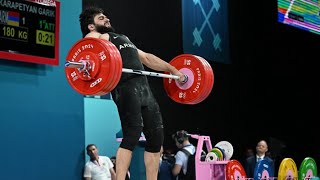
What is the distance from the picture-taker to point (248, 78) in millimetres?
9820

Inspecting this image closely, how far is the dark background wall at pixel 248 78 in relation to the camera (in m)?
7.79

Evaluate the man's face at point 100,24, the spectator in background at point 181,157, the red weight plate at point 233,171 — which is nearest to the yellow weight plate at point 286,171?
the red weight plate at point 233,171

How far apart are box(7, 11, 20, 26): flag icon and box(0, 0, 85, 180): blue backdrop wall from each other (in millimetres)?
346

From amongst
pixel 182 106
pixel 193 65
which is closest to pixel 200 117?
pixel 182 106

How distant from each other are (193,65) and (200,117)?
5.44 meters

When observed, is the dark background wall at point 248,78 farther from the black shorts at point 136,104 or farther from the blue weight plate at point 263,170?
the black shorts at point 136,104

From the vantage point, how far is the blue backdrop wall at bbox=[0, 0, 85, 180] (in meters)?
4.31

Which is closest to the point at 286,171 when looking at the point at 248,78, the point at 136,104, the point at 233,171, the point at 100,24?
the point at 233,171

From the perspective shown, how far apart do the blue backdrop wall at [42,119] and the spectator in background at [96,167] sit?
0.16 m

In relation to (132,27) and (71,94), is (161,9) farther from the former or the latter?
(71,94)

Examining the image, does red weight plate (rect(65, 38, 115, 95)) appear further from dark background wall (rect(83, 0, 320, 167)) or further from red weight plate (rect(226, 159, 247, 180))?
dark background wall (rect(83, 0, 320, 167))

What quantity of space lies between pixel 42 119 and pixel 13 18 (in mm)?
968

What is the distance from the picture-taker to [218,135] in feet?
30.2

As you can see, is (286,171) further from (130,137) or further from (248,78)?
(248,78)
